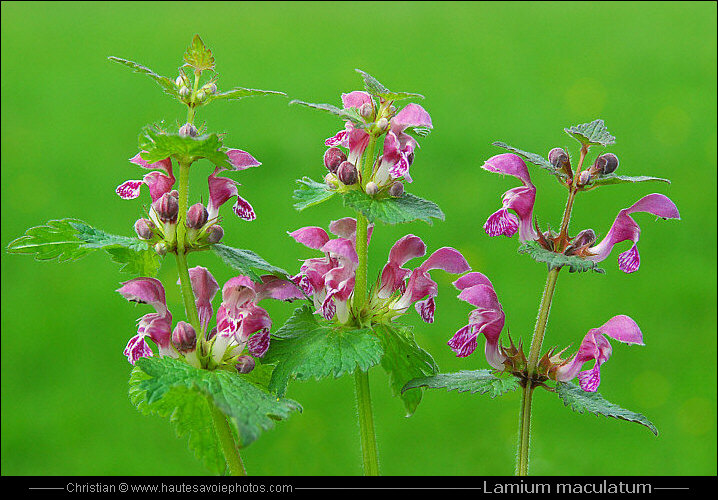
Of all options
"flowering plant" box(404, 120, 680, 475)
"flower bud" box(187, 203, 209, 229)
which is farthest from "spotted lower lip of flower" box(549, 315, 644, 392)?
"flower bud" box(187, 203, 209, 229)

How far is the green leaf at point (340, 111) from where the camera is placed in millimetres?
761

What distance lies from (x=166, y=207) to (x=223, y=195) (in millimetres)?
106

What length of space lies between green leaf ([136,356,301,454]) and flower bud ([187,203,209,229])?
14 cm

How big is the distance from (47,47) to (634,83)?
3.23 m

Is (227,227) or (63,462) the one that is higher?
(227,227)

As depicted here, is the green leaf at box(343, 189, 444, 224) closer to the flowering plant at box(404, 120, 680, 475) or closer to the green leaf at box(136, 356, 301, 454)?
the flowering plant at box(404, 120, 680, 475)

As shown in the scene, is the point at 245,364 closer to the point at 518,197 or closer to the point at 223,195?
the point at 223,195

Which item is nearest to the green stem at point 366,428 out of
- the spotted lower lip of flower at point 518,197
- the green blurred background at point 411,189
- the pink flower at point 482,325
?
the pink flower at point 482,325

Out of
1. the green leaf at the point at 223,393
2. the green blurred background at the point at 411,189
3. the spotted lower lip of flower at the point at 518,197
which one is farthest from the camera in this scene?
the green blurred background at the point at 411,189

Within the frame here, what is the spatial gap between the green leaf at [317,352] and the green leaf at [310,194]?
0.14 m

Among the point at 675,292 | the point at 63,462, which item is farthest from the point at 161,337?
the point at 675,292

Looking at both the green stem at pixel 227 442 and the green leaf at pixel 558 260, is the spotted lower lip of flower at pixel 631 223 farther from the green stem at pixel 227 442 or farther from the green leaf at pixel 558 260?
the green stem at pixel 227 442

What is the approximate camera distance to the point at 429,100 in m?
3.83

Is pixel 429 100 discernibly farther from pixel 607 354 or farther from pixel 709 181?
pixel 607 354
